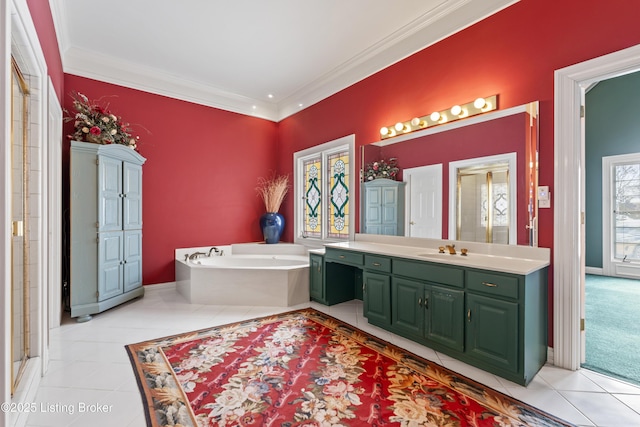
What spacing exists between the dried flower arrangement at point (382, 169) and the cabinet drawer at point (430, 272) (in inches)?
45.9

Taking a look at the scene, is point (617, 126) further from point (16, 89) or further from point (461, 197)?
point (16, 89)

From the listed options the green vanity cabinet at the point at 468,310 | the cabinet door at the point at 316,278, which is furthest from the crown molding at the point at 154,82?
the green vanity cabinet at the point at 468,310

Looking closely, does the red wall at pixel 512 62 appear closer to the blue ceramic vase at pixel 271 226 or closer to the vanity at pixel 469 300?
the vanity at pixel 469 300

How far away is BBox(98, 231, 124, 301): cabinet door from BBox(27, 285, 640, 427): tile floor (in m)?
0.35

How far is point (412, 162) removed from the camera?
3344 millimetres

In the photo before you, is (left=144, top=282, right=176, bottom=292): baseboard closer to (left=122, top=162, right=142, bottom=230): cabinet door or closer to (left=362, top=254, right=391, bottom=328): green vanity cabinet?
(left=122, top=162, right=142, bottom=230): cabinet door

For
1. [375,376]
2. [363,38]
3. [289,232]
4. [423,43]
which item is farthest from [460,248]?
[289,232]

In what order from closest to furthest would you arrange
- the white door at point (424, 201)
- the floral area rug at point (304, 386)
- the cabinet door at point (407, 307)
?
1. the floral area rug at point (304, 386)
2. the cabinet door at point (407, 307)
3. the white door at point (424, 201)

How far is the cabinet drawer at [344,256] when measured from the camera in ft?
10.7

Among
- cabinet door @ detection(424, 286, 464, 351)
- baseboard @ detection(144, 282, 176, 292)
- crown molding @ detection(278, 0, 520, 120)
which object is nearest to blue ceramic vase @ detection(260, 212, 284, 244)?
baseboard @ detection(144, 282, 176, 292)

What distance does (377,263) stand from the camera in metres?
3.03

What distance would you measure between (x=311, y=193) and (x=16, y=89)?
11.8 ft

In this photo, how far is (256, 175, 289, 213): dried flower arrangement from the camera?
512 centimetres

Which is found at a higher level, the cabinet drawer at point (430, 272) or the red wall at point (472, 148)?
the red wall at point (472, 148)
